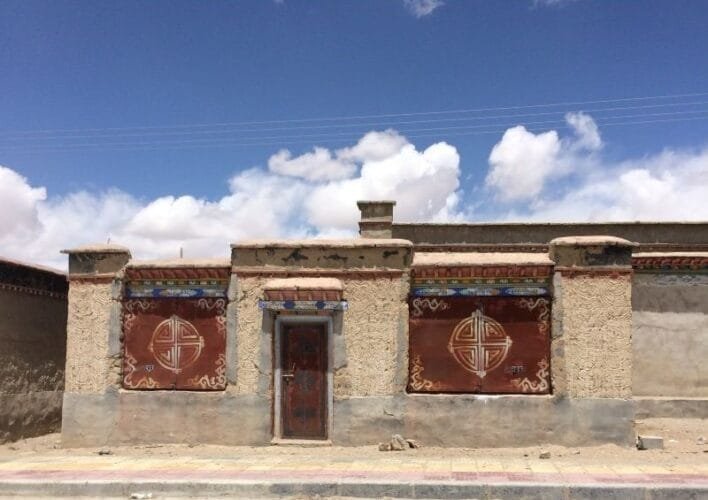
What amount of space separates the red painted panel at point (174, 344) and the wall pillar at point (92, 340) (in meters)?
0.20

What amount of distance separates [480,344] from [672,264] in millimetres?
5045

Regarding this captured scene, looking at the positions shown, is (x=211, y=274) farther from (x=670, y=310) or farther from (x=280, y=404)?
(x=670, y=310)

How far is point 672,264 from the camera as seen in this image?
13039 millimetres

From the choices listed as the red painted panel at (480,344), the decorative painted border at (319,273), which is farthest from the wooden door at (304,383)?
the red painted panel at (480,344)

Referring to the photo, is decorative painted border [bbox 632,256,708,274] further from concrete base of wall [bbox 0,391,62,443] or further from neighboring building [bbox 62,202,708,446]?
concrete base of wall [bbox 0,391,62,443]

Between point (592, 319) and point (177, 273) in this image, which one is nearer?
point (592, 319)

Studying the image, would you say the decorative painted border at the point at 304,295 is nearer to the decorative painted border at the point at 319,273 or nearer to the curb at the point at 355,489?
the decorative painted border at the point at 319,273

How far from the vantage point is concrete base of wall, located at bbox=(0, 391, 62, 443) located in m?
11.0

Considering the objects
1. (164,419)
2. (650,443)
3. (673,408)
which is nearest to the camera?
(650,443)

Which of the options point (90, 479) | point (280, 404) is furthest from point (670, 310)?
point (90, 479)

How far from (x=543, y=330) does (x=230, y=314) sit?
434 cm

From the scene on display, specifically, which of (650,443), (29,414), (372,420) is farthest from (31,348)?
(650,443)

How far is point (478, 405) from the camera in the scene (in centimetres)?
991

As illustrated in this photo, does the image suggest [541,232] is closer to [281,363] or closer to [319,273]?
[319,273]
